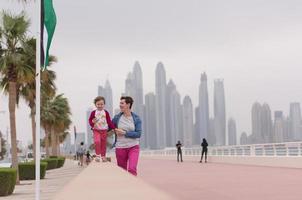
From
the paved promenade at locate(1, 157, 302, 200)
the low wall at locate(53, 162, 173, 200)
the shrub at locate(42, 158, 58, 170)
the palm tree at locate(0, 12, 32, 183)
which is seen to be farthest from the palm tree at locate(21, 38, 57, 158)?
the low wall at locate(53, 162, 173, 200)

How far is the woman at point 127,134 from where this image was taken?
7988 mm

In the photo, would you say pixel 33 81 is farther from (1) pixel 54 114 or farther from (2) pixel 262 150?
(1) pixel 54 114

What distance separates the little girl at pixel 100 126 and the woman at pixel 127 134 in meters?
0.20

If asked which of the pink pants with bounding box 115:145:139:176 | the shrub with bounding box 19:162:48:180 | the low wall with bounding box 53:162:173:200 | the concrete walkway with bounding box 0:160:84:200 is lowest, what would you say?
the concrete walkway with bounding box 0:160:84:200

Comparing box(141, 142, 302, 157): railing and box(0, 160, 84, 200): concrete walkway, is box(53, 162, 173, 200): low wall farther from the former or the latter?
box(141, 142, 302, 157): railing

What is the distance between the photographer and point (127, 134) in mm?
7941

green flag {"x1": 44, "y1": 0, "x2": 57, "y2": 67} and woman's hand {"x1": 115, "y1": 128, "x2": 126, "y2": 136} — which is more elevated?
green flag {"x1": 44, "y1": 0, "x2": 57, "y2": 67}

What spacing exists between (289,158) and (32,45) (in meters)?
12.5

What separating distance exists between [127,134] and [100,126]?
27.3 inches

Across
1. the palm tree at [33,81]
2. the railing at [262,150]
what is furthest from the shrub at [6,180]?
the railing at [262,150]

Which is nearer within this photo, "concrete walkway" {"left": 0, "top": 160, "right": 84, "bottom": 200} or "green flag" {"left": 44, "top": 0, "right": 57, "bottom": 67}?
"green flag" {"left": 44, "top": 0, "right": 57, "bottom": 67}

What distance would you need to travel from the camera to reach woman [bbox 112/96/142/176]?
799 centimetres

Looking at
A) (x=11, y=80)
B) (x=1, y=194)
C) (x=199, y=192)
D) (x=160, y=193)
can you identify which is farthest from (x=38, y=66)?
(x=11, y=80)

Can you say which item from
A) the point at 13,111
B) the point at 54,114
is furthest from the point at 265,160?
the point at 54,114
